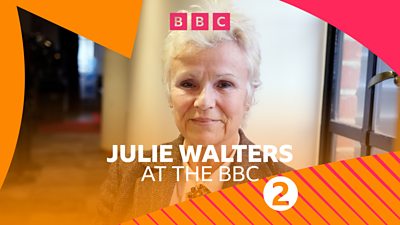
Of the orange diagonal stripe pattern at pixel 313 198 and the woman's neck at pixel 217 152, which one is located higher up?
the woman's neck at pixel 217 152

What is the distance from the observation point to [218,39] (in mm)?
1903

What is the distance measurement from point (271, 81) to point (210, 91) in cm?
27

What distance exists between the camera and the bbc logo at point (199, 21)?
1.89m

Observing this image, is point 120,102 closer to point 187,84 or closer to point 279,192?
point 187,84

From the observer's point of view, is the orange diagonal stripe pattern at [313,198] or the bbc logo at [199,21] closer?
the bbc logo at [199,21]

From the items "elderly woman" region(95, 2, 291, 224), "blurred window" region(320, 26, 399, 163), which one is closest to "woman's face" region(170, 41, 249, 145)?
"elderly woman" region(95, 2, 291, 224)

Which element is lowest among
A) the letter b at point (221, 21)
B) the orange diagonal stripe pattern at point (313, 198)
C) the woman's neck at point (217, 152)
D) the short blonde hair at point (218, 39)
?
the orange diagonal stripe pattern at point (313, 198)

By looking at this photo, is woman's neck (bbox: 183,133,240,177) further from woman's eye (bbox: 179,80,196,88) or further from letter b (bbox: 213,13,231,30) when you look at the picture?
letter b (bbox: 213,13,231,30)

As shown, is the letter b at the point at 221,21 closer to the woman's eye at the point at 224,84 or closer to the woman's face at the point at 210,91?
the woman's face at the point at 210,91

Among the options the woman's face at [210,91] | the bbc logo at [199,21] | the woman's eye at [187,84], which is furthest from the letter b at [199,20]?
the woman's eye at [187,84]

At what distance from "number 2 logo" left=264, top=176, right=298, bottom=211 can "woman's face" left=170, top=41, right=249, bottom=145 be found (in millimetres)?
307

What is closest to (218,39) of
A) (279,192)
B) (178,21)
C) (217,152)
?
(178,21)

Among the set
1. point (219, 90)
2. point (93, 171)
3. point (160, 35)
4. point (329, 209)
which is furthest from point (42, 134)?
point (329, 209)

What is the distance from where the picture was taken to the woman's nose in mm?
1898
